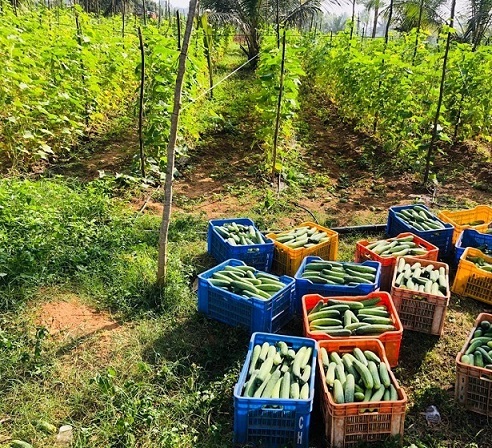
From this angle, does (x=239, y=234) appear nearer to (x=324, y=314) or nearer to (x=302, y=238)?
(x=302, y=238)

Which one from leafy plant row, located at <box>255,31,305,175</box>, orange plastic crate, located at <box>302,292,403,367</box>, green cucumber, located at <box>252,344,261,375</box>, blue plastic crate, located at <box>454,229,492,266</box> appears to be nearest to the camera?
green cucumber, located at <box>252,344,261,375</box>

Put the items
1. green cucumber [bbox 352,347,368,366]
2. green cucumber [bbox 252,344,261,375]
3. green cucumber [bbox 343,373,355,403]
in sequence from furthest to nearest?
1. green cucumber [bbox 352,347,368,366]
2. green cucumber [bbox 252,344,261,375]
3. green cucumber [bbox 343,373,355,403]

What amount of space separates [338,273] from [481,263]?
6.30 ft

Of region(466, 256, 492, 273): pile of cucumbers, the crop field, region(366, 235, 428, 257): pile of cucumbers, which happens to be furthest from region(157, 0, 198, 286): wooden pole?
region(466, 256, 492, 273): pile of cucumbers

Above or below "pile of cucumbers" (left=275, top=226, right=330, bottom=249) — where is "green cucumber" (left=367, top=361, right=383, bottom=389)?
below

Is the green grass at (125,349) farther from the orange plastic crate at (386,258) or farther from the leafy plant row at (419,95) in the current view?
the leafy plant row at (419,95)

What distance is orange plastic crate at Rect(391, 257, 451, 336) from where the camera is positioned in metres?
4.87

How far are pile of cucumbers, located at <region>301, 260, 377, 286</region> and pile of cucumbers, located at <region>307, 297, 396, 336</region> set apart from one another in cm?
38

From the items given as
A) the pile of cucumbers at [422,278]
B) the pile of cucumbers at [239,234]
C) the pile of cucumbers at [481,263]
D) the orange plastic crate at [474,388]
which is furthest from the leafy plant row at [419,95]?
the orange plastic crate at [474,388]

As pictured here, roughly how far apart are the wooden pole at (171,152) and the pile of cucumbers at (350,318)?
170 cm

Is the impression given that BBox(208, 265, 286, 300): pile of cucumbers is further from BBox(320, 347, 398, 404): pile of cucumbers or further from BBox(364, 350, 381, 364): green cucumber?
BBox(364, 350, 381, 364): green cucumber

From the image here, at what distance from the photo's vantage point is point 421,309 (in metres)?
4.95

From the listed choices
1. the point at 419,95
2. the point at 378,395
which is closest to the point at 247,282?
the point at 378,395

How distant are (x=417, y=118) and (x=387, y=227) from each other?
325cm
